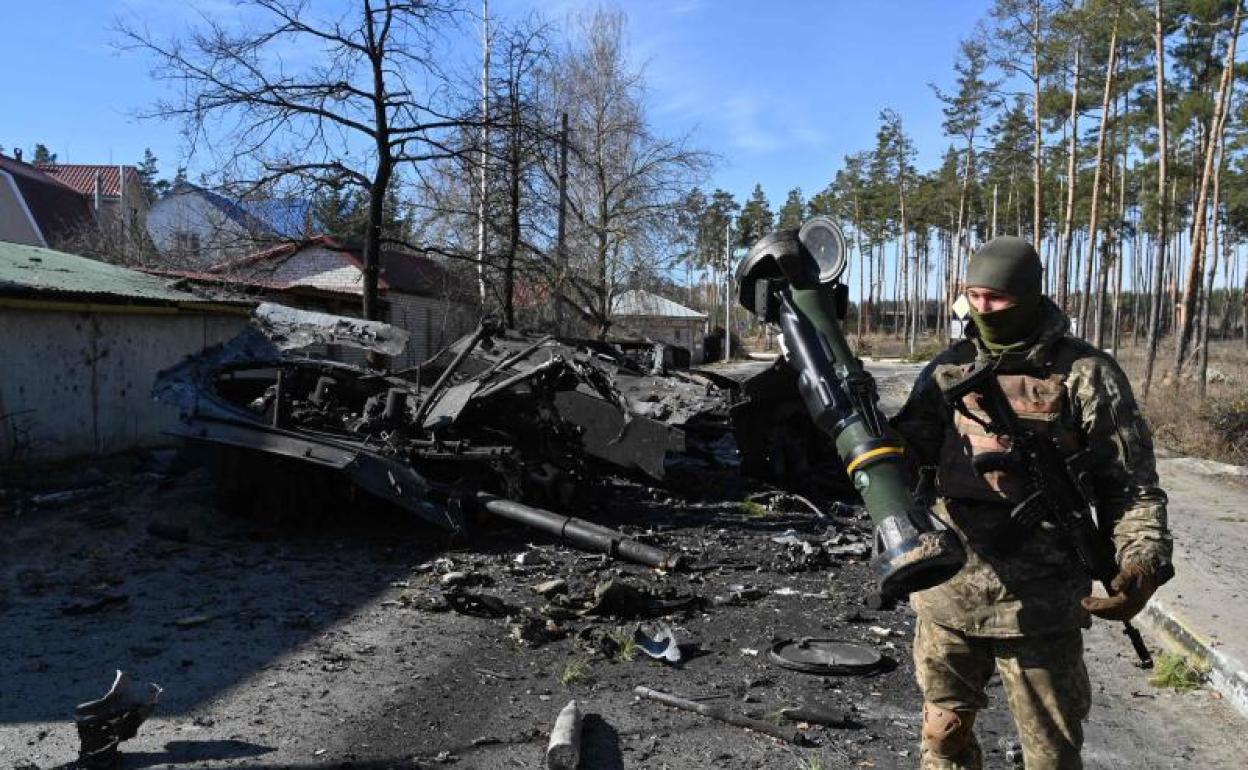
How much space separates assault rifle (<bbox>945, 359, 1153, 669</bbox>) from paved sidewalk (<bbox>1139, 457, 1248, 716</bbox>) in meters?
Answer: 2.81

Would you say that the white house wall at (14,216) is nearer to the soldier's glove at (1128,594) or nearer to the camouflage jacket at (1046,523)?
the camouflage jacket at (1046,523)

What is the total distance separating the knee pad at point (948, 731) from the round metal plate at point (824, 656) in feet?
7.44

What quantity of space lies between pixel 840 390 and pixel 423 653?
3810 millimetres

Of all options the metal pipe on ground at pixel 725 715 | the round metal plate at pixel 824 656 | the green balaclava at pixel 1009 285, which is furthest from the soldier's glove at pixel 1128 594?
the round metal plate at pixel 824 656

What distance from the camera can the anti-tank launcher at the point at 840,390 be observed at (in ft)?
7.11

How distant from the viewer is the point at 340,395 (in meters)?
9.92

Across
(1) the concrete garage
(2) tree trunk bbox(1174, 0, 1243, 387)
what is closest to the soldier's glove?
(1) the concrete garage

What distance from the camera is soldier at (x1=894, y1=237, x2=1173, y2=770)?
2.65 metres

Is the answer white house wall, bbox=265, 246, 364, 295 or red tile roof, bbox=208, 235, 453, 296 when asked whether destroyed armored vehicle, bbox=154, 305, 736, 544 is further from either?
white house wall, bbox=265, 246, 364, 295

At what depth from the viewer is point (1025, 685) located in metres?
2.74

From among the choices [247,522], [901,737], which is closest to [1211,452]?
[901,737]

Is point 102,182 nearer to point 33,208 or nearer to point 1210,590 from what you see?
point 33,208

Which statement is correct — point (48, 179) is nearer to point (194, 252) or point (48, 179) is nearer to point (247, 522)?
point (194, 252)

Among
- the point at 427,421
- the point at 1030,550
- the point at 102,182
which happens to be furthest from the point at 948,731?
the point at 102,182
